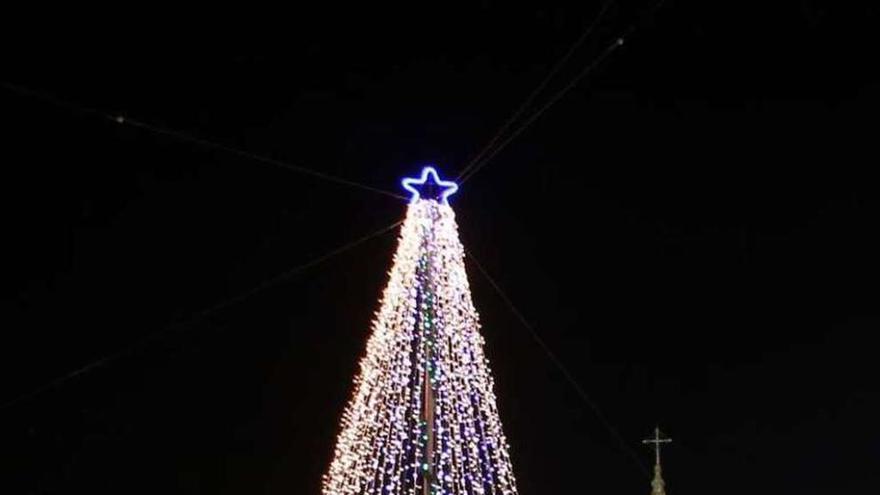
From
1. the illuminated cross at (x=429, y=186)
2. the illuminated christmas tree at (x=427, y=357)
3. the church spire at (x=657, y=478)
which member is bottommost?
the illuminated christmas tree at (x=427, y=357)

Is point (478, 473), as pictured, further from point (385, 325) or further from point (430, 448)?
point (385, 325)

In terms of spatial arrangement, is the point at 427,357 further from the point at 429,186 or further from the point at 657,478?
the point at 657,478

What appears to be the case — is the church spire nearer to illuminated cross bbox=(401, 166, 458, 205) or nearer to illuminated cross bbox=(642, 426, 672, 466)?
illuminated cross bbox=(642, 426, 672, 466)

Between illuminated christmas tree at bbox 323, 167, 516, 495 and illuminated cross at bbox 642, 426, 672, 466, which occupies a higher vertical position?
illuminated cross at bbox 642, 426, 672, 466

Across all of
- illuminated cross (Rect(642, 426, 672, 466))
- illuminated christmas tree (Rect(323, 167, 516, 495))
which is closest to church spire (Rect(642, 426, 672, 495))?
illuminated cross (Rect(642, 426, 672, 466))

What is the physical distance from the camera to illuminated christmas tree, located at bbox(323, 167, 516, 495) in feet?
31.9

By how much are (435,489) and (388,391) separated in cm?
97

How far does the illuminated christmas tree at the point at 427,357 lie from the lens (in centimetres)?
973

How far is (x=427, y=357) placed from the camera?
31.7 ft

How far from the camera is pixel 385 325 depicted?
9.89m

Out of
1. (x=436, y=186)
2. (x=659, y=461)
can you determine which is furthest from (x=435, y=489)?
(x=659, y=461)

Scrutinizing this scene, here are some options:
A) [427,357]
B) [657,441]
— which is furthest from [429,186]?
[657,441]

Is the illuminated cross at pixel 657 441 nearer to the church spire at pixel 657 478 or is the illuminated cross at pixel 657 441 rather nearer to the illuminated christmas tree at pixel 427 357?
the church spire at pixel 657 478

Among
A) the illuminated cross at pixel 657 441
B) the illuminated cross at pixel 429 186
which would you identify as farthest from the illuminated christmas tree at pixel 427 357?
the illuminated cross at pixel 657 441
